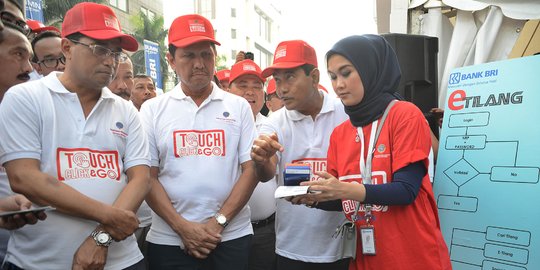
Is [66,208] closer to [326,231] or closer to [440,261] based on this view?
[326,231]

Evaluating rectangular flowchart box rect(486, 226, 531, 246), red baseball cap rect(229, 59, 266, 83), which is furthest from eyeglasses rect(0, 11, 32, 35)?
rectangular flowchart box rect(486, 226, 531, 246)

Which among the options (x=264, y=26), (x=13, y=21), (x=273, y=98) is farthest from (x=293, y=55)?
(x=264, y=26)

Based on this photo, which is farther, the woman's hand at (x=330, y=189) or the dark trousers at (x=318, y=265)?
the dark trousers at (x=318, y=265)

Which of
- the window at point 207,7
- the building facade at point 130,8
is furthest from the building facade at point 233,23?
the building facade at point 130,8

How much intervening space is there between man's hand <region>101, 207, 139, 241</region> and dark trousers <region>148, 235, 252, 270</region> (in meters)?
0.52

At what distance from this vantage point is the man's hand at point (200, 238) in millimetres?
2418

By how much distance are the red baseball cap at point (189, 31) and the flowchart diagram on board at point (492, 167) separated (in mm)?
2128

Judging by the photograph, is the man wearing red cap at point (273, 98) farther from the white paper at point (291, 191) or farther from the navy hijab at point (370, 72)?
the white paper at point (291, 191)

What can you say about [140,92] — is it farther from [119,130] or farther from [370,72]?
[370,72]

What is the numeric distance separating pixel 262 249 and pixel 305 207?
100cm

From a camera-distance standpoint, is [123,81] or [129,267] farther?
[123,81]

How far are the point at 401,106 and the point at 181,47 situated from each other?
4.90ft

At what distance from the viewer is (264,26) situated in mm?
64375

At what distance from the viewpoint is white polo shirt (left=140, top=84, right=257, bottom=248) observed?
8.29 feet
